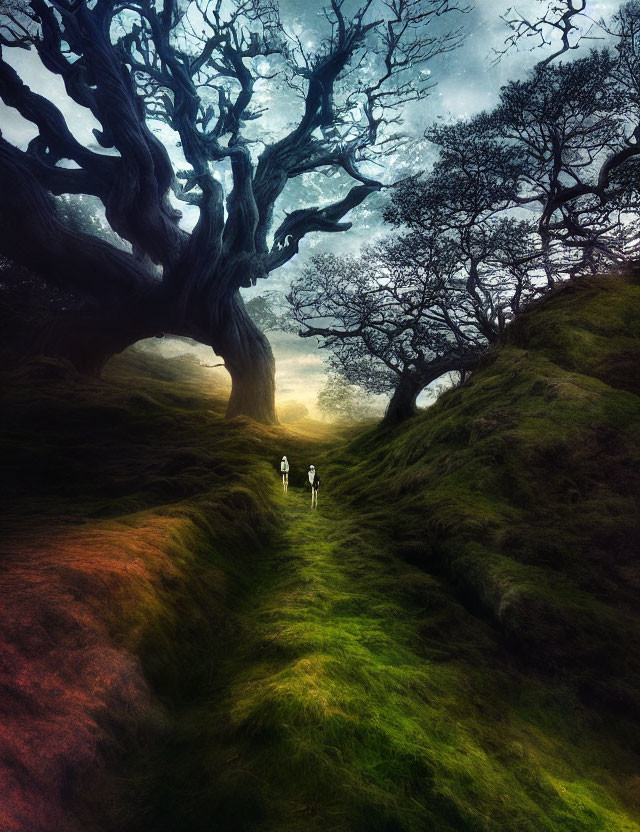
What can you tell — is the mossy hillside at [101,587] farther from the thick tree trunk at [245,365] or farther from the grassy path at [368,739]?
the thick tree trunk at [245,365]

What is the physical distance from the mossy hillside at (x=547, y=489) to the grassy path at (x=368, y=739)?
533 millimetres

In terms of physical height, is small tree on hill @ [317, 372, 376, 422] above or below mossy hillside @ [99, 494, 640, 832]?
above

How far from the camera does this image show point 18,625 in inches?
92.4

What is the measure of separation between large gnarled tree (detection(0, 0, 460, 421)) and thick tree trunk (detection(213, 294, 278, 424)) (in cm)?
5

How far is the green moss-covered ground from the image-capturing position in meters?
1.90

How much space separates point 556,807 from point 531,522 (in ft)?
9.26

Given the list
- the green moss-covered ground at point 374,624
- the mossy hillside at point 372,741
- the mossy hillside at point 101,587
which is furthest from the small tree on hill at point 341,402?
the mossy hillside at point 372,741

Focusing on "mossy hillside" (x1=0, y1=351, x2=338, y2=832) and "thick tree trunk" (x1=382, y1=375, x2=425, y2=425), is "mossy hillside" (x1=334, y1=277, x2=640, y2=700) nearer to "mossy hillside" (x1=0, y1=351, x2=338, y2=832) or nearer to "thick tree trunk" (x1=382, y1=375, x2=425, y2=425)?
"mossy hillside" (x1=0, y1=351, x2=338, y2=832)

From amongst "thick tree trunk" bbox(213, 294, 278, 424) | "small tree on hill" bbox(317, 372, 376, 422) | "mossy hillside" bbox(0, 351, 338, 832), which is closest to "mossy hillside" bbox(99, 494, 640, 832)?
"mossy hillside" bbox(0, 351, 338, 832)

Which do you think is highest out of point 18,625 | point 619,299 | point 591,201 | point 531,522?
point 591,201

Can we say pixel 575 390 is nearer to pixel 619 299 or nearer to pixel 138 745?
pixel 619 299

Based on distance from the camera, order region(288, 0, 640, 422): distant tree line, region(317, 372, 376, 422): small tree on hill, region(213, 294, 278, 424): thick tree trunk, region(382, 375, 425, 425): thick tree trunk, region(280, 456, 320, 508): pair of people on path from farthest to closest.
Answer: region(317, 372, 376, 422): small tree on hill, region(213, 294, 278, 424): thick tree trunk, region(382, 375, 425, 425): thick tree trunk, region(288, 0, 640, 422): distant tree line, region(280, 456, 320, 508): pair of people on path

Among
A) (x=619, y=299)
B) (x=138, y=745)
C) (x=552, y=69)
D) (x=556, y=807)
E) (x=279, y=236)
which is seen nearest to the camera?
(x=556, y=807)

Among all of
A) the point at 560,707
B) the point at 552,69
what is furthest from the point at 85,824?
the point at 552,69
